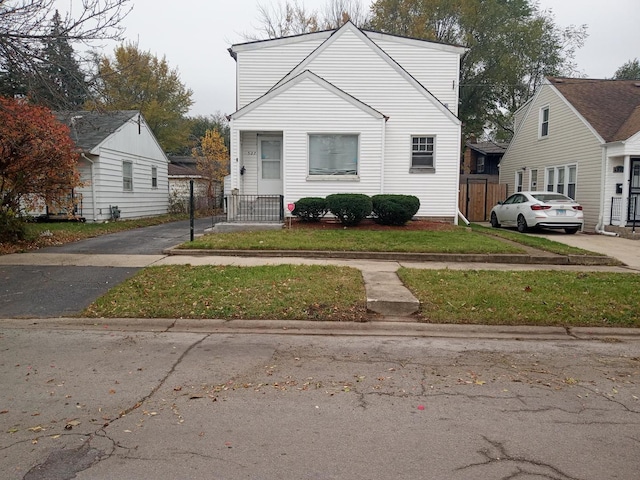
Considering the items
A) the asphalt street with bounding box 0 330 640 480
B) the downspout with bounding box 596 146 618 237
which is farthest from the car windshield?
the asphalt street with bounding box 0 330 640 480

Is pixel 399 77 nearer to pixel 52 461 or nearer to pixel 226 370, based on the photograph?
pixel 226 370

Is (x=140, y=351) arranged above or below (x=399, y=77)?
below

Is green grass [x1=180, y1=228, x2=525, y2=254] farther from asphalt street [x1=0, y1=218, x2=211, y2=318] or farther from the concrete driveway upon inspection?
the concrete driveway

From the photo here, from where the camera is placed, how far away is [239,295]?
25.1ft

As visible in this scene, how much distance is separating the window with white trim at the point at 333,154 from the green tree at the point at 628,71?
48.5 m

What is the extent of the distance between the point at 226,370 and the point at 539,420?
9.81ft

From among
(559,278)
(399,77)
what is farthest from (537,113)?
(559,278)

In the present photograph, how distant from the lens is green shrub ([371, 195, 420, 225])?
1482cm

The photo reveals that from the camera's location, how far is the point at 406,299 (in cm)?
732

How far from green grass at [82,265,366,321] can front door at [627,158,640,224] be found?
13676mm

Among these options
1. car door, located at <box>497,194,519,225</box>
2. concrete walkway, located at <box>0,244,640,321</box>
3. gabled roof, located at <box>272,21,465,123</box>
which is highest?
gabled roof, located at <box>272,21,465,123</box>

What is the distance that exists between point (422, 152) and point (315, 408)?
14.7 meters

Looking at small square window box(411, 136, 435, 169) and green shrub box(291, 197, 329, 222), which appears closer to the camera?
green shrub box(291, 197, 329, 222)

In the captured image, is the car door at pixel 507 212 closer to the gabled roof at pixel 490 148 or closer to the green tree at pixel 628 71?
the gabled roof at pixel 490 148
